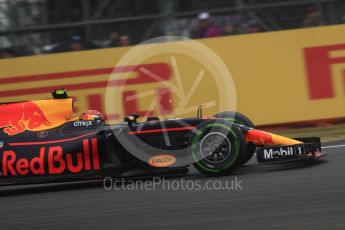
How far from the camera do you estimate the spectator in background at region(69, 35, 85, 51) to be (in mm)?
10914

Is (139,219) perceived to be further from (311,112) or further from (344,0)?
(344,0)

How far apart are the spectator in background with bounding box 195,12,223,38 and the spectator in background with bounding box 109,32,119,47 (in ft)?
4.60

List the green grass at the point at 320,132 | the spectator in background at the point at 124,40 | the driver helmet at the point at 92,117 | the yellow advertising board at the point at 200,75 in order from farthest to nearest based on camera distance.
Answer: the spectator in background at the point at 124,40 → the yellow advertising board at the point at 200,75 → the green grass at the point at 320,132 → the driver helmet at the point at 92,117

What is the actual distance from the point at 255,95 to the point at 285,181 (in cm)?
452

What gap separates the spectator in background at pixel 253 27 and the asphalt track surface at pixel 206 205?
420cm

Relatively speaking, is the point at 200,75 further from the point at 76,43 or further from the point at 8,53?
the point at 8,53

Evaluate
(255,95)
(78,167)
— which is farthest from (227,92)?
(78,167)

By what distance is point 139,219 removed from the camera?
213 inches

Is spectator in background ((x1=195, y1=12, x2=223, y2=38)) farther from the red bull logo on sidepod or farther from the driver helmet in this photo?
the red bull logo on sidepod

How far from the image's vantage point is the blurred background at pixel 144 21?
10.8 meters

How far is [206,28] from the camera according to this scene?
1086cm

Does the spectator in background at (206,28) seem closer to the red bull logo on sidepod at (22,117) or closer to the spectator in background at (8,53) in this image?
the spectator in background at (8,53)

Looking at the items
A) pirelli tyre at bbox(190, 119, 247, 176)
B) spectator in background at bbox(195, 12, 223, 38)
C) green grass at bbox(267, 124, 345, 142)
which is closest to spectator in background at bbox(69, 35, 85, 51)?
spectator in background at bbox(195, 12, 223, 38)

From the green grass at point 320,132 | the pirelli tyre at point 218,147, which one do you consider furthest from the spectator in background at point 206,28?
the pirelli tyre at point 218,147
